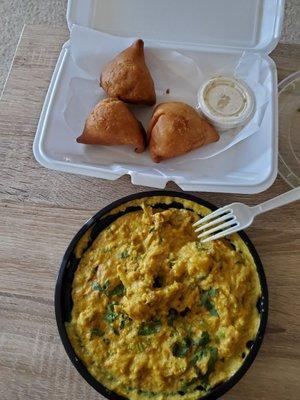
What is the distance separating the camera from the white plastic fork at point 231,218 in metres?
0.74

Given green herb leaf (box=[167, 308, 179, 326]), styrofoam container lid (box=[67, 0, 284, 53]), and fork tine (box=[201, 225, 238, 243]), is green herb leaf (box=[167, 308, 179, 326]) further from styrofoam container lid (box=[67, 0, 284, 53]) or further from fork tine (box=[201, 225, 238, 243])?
styrofoam container lid (box=[67, 0, 284, 53])

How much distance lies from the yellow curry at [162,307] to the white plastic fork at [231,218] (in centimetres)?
2

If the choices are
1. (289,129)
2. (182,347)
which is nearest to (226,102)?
(289,129)

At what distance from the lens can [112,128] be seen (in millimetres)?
861

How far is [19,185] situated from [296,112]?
562mm

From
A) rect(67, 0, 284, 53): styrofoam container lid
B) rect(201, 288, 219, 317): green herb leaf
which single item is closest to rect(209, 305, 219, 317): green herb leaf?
rect(201, 288, 219, 317): green herb leaf

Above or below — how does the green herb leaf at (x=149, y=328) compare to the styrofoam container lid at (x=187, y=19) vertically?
below

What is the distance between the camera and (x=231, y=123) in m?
0.90

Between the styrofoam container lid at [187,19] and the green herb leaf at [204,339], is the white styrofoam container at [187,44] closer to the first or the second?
the styrofoam container lid at [187,19]

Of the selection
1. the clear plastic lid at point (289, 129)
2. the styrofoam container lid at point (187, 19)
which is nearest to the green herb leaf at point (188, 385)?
the clear plastic lid at point (289, 129)

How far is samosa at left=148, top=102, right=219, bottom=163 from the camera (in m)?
0.86

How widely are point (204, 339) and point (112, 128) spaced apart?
40cm

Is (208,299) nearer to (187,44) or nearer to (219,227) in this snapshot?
(219,227)

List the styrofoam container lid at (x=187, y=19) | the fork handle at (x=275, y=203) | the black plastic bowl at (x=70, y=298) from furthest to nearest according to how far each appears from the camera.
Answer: the styrofoam container lid at (x=187, y=19) → the fork handle at (x=275, y=203) → the black plastic bowl at (x=70, y=298)
